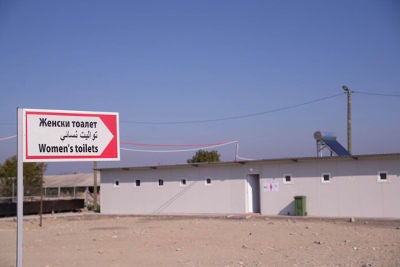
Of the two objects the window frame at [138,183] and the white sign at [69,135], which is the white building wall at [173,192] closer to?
the window frame at [138,183]

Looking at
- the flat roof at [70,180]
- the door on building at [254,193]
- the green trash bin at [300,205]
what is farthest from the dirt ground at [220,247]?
the flat roof at [70,180]

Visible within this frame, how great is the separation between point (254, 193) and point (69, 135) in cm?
2330

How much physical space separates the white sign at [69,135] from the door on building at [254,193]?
22346 millimetres

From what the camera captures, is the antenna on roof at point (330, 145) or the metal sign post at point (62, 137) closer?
the metal sign post at point (62, 137)

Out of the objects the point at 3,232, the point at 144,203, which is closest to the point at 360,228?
the point at 3,232

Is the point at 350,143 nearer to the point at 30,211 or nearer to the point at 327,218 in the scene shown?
the point at 327,218

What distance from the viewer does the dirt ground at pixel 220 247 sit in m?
12.5

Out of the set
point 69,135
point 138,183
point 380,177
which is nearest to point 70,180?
point 138,183

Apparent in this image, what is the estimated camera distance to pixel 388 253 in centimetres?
1309

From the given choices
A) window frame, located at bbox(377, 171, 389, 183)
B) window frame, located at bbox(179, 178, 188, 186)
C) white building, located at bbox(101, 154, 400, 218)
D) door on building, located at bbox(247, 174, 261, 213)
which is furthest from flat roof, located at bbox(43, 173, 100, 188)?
window frame, located at bbox(377, 171, 389, 183)

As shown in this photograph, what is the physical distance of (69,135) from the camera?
27.8 ft

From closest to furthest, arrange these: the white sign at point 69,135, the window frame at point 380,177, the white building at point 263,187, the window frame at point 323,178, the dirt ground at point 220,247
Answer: the white sign at point 69,135 < the dirt ground at point 220,247 < the window frame at point 380,177 < the white building at point 263,187 < the window frame at point 323,178

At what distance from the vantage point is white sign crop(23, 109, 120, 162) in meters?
8.06

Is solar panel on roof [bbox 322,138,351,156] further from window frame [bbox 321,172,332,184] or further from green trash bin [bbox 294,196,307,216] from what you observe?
green trash bin [bbox 294,196,307,216]
